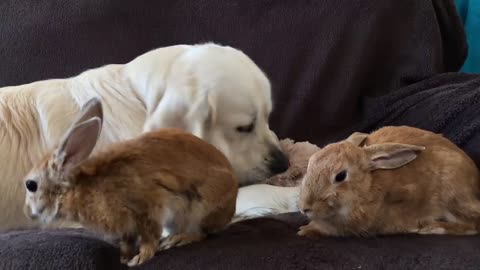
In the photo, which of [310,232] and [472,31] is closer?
[310,232]

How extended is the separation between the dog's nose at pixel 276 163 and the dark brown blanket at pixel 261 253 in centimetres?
44

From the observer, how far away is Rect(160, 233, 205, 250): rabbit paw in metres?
1.33

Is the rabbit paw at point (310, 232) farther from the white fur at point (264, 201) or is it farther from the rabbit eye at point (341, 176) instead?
the white fur at point (264, 201)

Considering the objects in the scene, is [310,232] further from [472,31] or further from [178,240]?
[472,31]

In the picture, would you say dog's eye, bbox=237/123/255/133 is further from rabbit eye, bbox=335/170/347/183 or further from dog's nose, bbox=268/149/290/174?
rabbit eye, bbox=335/170/347/183

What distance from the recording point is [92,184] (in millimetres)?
1253

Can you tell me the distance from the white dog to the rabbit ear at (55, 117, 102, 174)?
414 millimetres

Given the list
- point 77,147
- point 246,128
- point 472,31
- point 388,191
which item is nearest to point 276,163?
point 246,128

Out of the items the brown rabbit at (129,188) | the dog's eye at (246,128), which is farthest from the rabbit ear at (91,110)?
the dog's eye at (246,128)

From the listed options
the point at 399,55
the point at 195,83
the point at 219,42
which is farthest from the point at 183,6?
the point at 399,55

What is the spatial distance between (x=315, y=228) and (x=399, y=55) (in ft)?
3.30

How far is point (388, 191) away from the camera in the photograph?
1.40 m

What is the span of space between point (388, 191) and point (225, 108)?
0.53 meters

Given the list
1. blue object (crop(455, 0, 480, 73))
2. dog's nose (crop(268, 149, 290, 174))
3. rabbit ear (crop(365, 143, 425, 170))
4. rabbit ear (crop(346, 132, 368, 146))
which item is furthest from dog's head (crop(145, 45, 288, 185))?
blue object (crop(455, 0, 480, 73))
